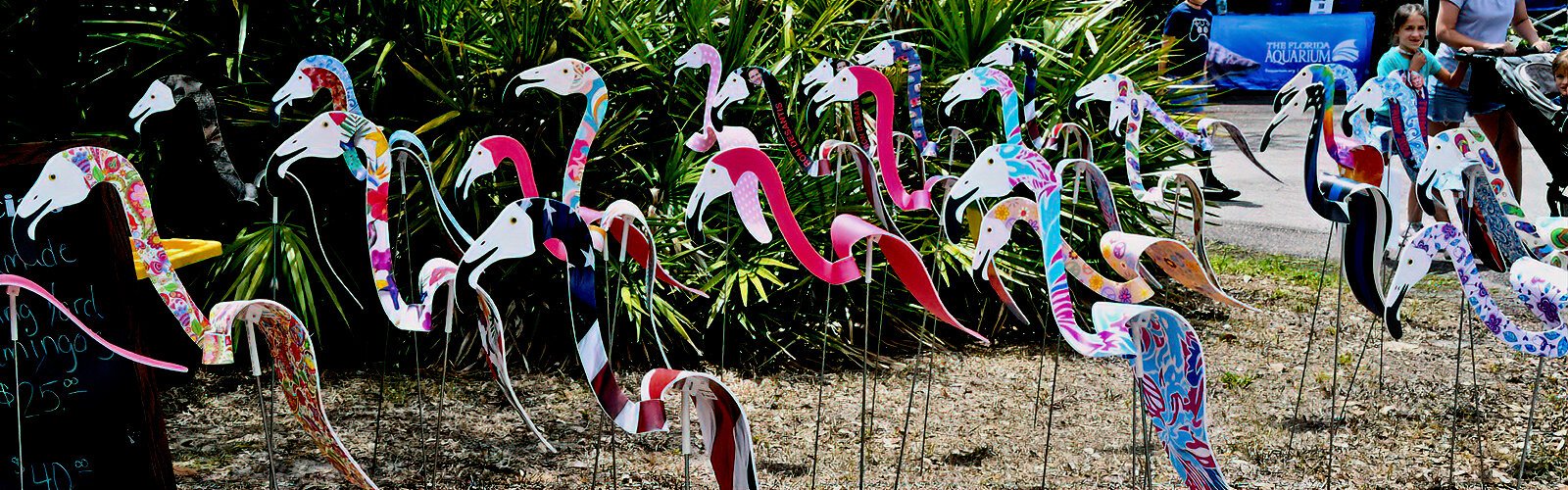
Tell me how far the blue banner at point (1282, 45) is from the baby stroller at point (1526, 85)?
5.64 metres

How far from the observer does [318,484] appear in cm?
302

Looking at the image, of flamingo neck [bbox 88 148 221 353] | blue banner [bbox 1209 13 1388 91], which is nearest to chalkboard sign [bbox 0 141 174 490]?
flamingo neck [bbox 88 148 221 353]

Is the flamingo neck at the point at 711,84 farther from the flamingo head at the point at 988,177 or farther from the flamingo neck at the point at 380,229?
the flamingo head at the point at 988,177

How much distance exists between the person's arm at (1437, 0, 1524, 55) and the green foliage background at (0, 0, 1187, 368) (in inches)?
77.7

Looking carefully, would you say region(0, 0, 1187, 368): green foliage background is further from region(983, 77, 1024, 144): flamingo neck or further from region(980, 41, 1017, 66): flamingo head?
region(983, 77, 1024, 144): flamingo neck

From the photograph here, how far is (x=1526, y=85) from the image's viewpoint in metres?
4.72

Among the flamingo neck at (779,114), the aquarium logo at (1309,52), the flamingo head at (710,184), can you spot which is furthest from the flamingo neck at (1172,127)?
the aquarium logo at (1309,52)

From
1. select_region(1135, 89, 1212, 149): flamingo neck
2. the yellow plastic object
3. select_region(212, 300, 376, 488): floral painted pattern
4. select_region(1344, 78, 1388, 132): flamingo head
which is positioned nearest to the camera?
select_region(212, 300, 376, 488): floral painted pattern

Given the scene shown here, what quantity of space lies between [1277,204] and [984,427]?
394 cm

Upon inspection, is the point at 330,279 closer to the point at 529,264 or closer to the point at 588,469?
the point at 529,264

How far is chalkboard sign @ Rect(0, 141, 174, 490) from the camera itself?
7.41ft

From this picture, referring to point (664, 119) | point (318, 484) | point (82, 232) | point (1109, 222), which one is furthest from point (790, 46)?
point (82, 232)

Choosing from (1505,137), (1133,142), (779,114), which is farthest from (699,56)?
(1505,137)

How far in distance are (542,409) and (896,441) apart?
1007 mm
